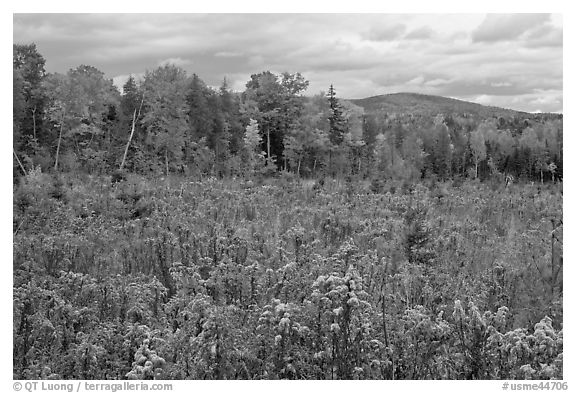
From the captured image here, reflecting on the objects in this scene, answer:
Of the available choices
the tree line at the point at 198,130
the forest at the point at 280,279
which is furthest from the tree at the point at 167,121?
the forest at the point at 280,279

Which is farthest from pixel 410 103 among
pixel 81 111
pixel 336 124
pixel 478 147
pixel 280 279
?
pixel 280 279

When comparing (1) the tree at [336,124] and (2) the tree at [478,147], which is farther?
(2) the tree at [478,147]

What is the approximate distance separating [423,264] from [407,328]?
2.65 m

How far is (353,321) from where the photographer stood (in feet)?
17.4

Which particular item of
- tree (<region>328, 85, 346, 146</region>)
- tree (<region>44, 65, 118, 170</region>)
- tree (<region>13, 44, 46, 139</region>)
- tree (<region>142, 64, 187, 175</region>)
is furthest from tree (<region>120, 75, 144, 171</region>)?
tree (<region>328, 85, 346, 146</region>)

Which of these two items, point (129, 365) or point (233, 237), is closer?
point (129, 365)

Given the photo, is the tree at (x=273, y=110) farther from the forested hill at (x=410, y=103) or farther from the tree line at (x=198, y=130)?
the forested hill at (x=410, y=103)

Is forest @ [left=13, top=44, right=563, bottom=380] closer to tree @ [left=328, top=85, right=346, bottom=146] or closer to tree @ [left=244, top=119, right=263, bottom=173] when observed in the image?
tree @ [left=244, top=119, right=263, bottom=173]
